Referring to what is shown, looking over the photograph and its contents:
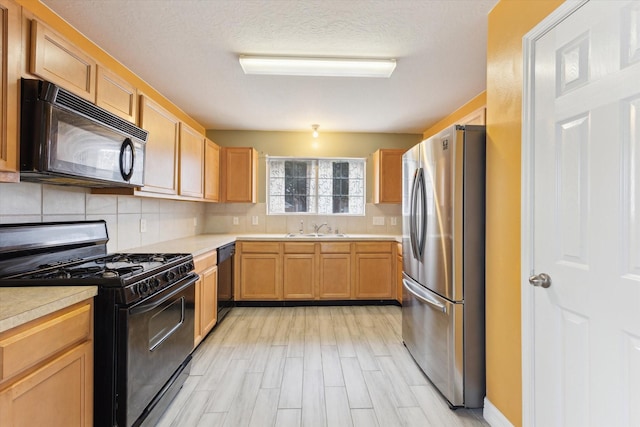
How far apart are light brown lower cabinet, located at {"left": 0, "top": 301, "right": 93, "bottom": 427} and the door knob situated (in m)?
2.00

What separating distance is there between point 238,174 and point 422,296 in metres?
2.88

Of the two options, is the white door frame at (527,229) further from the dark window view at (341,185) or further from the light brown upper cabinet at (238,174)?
the light brown upper cabinet at (238,174)

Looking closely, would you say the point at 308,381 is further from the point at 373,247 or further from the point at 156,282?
the point at 373,247

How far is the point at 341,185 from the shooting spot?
4.57 meters

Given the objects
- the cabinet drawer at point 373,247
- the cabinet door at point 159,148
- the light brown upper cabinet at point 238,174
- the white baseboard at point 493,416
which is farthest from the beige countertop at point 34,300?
the cabinet drawer at point 373,247

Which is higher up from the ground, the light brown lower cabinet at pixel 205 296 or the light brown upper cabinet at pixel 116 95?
the light brown upper cabinet at pixel 116 95

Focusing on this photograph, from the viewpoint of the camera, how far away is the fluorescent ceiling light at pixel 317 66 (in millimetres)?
2285

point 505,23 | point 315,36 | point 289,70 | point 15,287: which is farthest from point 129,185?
point 505,23

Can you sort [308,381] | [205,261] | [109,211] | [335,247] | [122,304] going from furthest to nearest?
[335,247] < [205,261] < [109,211] < [308,381] < [122,304]

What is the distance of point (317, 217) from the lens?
4457 millimetres

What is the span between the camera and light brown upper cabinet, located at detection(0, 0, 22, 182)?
1216 millimetres

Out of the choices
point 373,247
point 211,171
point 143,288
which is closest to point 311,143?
point 211,171

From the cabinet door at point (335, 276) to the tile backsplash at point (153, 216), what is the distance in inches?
28.6

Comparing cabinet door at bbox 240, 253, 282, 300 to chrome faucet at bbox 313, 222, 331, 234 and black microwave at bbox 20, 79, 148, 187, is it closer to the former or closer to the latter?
chrome faucet at bbox 313, 222, 331, 234
